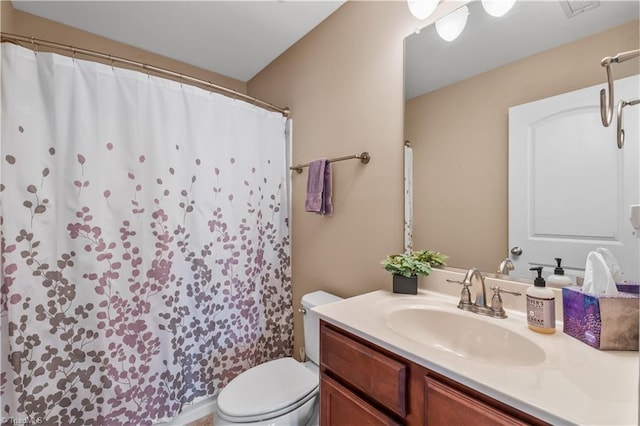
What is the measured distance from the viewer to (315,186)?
5.50 ft

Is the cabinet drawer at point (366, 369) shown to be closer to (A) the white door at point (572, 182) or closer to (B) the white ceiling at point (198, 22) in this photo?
(A) the white door at point (572, 182)

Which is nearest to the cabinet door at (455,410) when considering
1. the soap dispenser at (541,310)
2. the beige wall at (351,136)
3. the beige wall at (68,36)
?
the soap dispenser at (541,310)

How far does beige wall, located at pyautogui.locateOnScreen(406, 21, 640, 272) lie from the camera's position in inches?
35.5

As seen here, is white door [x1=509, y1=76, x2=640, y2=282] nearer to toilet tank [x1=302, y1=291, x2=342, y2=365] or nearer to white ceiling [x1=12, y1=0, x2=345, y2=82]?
toilet tank [x1=302, y1=291, x2=342, y2=365]

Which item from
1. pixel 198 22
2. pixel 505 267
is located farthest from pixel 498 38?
pixel 198 22

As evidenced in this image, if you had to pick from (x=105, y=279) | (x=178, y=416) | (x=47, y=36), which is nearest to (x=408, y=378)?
(x=105, y=279)

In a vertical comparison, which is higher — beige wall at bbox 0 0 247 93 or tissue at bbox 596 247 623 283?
beige wall at bbox 0 0 247 93

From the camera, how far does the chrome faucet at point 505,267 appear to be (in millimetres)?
1021

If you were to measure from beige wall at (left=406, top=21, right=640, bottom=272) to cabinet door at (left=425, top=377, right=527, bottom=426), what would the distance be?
590 millimetres

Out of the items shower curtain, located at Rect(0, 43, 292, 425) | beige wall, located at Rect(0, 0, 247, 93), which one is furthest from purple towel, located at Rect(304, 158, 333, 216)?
beige wall, located at Rect(0, 0, 247, 93)

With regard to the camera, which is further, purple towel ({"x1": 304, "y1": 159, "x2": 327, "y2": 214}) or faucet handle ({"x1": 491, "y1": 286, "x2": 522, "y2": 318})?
purple towel ({"x1": 304, "y1": 159, "x2": 327, "y2": 214})

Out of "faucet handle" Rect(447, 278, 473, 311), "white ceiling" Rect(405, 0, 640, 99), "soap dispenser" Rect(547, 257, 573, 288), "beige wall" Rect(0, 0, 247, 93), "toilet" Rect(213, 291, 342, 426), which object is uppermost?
"beige wall" Rect(0, 0, 247, 93)

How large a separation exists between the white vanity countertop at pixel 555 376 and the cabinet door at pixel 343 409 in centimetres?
Answer: 22

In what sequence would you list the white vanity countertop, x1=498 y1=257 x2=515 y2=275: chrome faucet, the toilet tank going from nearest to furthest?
1. the white vanity countertop
2. x1=498 y1=257 x2=515 y2=275: chrome faucet
3. the toilet tank
